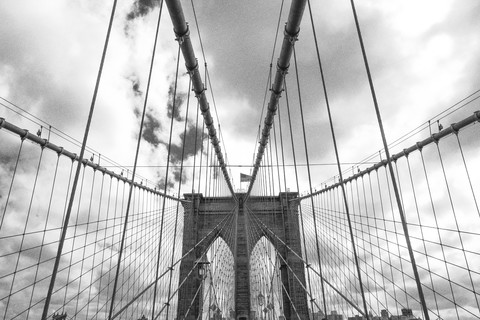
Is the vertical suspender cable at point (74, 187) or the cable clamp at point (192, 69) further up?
the cable clamp at point (192, 69)

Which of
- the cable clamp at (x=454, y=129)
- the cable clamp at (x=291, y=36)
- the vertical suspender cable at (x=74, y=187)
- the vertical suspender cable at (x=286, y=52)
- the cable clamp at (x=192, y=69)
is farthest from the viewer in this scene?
the cable clamp at (x=454, y=129)

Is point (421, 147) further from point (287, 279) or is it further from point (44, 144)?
point (287, 279)

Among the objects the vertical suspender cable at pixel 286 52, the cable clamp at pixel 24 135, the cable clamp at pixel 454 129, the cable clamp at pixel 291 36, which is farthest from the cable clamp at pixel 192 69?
the cable clamp at pixel 454 129

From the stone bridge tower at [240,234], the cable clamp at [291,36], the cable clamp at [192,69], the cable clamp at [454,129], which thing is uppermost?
the cable clamp at [192,69]

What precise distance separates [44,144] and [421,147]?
9544 millimetres

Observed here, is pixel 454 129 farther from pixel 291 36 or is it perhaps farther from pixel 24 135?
pixel 24 135

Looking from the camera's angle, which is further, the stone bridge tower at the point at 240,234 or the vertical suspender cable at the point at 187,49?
the stone bridge tower at the point at 240,234

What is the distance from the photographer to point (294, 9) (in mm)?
4395

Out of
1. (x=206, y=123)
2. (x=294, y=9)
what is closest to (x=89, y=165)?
(x=206, y=123)

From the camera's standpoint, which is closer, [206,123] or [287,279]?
[206,123]

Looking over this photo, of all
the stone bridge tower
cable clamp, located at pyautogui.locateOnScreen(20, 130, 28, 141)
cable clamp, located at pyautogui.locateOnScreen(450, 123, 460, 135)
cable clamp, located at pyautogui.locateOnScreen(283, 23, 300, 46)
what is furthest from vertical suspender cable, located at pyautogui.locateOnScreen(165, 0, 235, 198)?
the stone bridge tower

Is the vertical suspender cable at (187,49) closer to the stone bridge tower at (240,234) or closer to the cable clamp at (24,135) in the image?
the cable clamp at (24,135)

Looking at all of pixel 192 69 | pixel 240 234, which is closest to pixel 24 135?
pixel 192 69

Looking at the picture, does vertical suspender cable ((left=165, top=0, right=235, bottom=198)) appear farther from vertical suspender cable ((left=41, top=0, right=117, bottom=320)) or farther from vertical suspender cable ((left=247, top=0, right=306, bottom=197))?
vertical suspender cable ((left=41, top=0, right=117, bottom=320))
